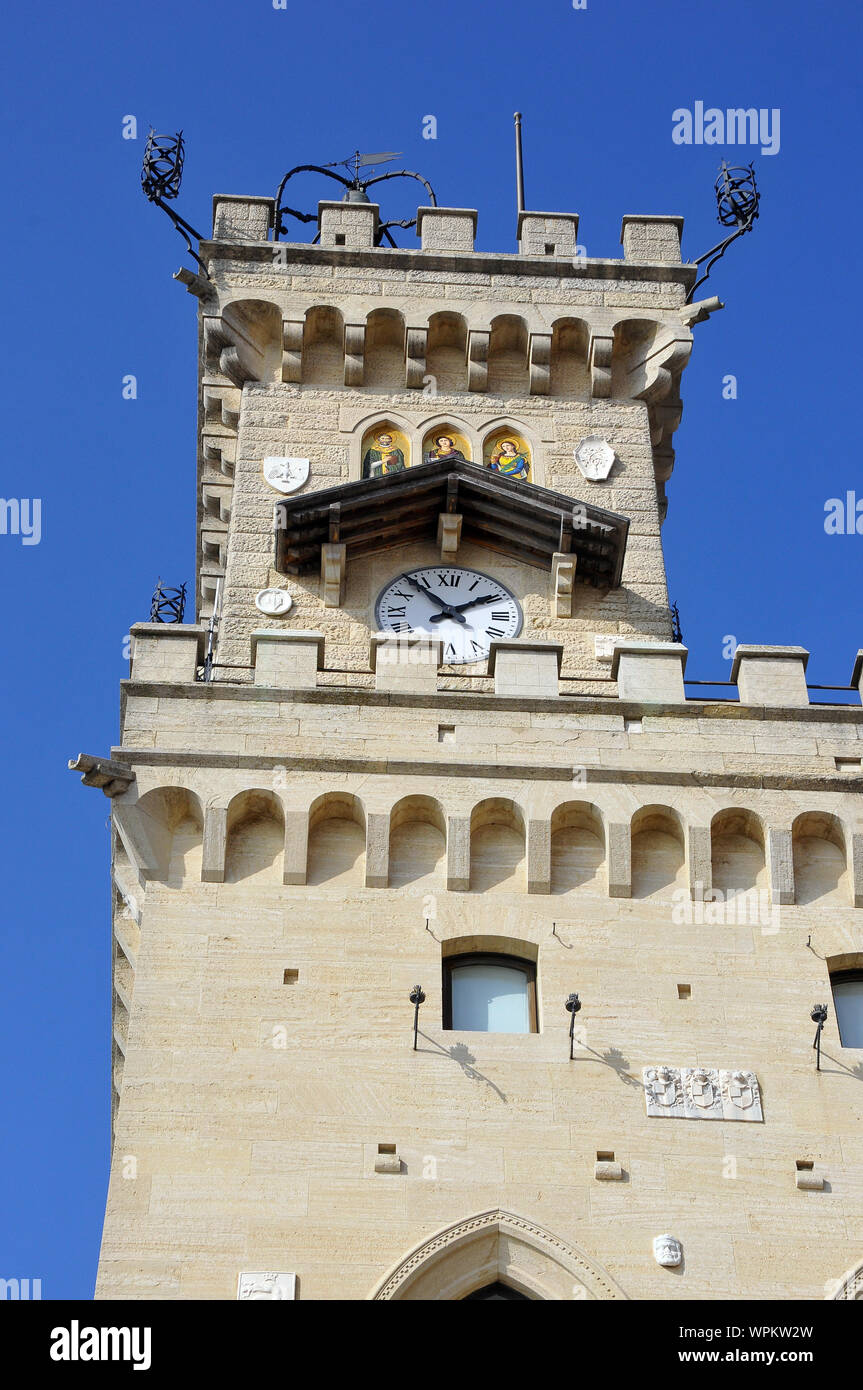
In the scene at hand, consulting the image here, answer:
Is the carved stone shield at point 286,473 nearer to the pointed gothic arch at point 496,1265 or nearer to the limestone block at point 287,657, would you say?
the limestone block at point 287,657

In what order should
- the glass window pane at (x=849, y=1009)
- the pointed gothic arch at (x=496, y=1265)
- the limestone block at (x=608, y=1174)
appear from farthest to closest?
the glass window pane at (x=849, y=1009) < the limestone block at (x=608, y=1174) < the pointed gothic arch at (x=496, y=1265)

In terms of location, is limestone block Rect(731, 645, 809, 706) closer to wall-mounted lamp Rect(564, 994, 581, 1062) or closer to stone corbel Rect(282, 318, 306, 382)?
wall-mounted lamp Rect(564, 994, 581, 1062)

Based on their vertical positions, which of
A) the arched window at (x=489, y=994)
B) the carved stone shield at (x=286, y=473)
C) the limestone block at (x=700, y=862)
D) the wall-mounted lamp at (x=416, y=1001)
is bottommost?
the wall-mounted lamp at (x=416, y=1001)

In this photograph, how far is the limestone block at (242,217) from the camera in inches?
1243

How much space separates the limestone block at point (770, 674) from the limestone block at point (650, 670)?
0.60 metres

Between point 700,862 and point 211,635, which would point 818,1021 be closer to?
point 700,862

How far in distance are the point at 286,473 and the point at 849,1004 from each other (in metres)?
10.2

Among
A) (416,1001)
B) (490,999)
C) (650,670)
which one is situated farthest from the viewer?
(650,670)

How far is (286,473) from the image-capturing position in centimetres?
2928

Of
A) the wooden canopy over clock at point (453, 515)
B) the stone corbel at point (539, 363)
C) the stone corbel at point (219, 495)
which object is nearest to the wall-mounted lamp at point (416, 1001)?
the wooden canopy over clock at point (453, 515)

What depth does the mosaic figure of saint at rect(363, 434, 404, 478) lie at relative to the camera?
29453mm

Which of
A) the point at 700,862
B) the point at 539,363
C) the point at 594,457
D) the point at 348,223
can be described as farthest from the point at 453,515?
the point at 700,862

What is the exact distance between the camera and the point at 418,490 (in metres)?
27.9

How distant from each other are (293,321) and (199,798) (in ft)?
29.9
